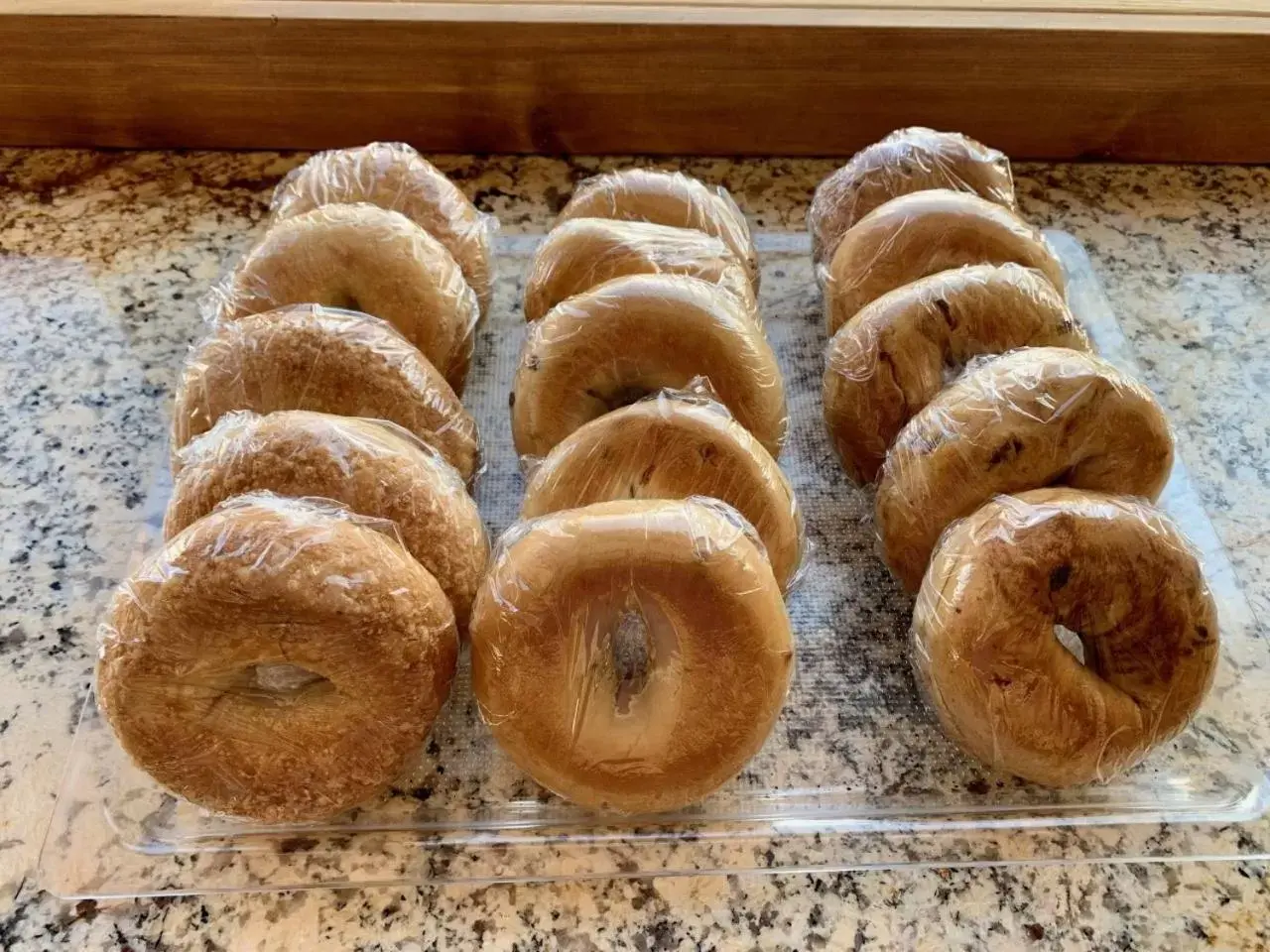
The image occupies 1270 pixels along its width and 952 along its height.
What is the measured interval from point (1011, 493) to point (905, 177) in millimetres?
532

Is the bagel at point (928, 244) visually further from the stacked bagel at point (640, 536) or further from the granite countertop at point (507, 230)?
the granite countertop at point (507, 230)

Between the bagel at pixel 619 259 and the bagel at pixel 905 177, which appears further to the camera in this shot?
the bagel at pixel 905 177

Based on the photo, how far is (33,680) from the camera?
1.09 meters

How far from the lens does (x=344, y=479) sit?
963 millimetres

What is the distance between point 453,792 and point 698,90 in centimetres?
113

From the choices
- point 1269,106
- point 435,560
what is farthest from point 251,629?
point 1269,106

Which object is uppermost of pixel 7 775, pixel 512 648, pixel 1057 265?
pixel 1057 265

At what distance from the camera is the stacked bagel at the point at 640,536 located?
3.02ft

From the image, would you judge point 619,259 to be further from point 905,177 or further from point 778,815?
point 778,815

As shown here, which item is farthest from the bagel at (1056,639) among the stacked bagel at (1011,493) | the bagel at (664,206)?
the bagel at (664,206)

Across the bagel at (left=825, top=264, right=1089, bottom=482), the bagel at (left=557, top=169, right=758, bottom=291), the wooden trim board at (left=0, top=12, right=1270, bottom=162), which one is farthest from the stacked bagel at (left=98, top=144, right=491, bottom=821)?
the wooden trim board at (left=0, top=12, right=1270, bottom=162)

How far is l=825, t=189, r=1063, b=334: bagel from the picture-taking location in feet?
4.09

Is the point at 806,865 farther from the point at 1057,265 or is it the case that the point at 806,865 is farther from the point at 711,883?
the point at 1057,265

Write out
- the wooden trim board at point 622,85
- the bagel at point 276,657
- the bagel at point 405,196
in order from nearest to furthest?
the bagel at point 276,657
the bagel at point 405,196
the wooden trim board at point 622,85
